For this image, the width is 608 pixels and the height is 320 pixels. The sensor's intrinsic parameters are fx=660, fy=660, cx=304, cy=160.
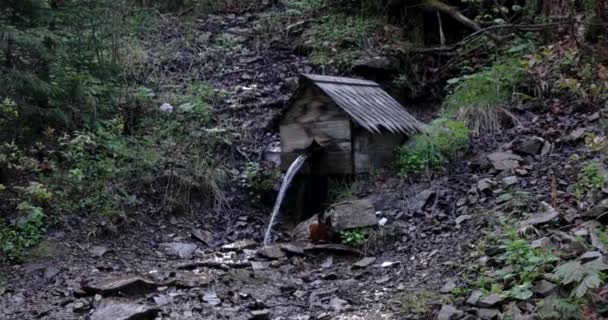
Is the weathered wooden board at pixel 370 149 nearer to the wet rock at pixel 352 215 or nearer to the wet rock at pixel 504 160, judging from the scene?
the wet rock at pixel 352 215

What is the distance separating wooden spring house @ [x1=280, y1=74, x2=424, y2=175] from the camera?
698 centimetres

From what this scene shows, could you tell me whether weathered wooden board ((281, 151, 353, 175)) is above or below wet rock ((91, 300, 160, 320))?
above

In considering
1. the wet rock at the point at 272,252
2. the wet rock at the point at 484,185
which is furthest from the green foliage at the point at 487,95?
the wet rock at the point at 272,252

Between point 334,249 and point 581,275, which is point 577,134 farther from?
point 581,275

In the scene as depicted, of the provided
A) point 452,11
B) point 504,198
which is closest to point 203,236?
point 504,198

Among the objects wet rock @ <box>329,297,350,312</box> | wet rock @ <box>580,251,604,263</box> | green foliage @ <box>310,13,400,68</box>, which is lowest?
wet rock @ <box>329,297,350,312</box>

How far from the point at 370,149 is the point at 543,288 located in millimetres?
3102

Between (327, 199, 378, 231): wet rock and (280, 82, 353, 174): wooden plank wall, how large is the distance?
0.76 meters

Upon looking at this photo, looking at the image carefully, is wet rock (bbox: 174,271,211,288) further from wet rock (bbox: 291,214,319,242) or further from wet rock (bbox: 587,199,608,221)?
wet rock (bbox: 587,199,608,221)

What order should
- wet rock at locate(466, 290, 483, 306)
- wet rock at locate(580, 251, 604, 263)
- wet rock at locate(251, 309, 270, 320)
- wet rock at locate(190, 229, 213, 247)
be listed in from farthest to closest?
1. wet rock at locate(190, 229, 213, 247)
2. wet rock at locate(251, 309, 270, 320)
3. wet rock at locate(466, 290, 483, 306)
4. wet rock at locate(580, 251, 604, 263)

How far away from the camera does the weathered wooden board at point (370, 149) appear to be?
23.0 feet

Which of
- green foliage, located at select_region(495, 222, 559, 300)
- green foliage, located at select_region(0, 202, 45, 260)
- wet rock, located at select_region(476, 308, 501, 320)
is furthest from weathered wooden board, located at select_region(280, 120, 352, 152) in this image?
wet rock, located at select_region(476, 308, 501, 320)

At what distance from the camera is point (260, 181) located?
25.1 feet

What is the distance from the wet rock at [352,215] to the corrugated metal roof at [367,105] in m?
0.87
